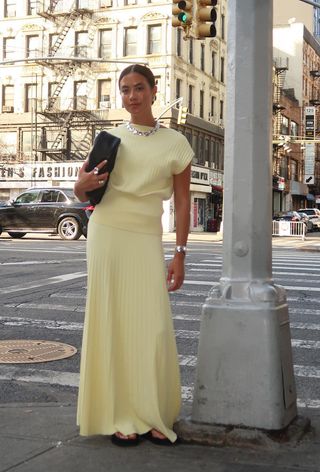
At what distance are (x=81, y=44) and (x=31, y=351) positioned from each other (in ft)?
136

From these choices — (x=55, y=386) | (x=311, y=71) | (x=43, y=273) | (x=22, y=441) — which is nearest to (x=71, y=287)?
(x=43, y=273)

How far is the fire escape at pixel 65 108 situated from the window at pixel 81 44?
111 mm

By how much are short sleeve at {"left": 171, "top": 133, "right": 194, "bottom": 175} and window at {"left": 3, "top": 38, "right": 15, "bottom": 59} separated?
45.8 meters

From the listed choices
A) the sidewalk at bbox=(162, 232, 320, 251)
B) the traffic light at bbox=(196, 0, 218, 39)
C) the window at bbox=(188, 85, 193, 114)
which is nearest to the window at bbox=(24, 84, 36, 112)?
the window at bbox=(188, 85, 193, 114)

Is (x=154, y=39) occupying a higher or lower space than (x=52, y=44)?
lower

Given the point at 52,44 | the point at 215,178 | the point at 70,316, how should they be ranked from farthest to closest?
the point at 215,178, the point at 52,44, the point at 70,316

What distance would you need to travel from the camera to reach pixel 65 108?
44.9 meters

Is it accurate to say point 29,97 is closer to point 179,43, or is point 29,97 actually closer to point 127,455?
point 179,43

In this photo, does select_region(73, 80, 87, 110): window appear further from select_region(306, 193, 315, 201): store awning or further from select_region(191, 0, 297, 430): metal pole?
select_region(191, 0, 297, 430): metal pole

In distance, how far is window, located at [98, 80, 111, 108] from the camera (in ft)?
144

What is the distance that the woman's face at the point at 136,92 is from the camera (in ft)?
11.7

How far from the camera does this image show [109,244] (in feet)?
11.4

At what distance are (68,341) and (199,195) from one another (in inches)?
1597

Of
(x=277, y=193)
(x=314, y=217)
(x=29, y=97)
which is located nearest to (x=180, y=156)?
(x=29, y=97)
